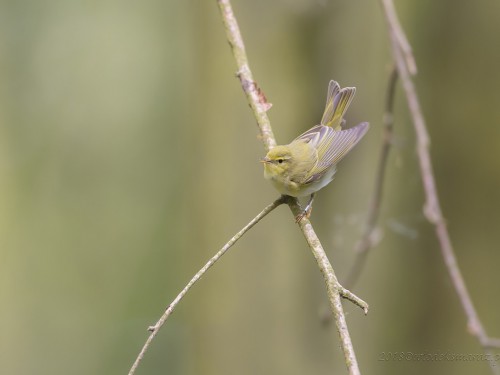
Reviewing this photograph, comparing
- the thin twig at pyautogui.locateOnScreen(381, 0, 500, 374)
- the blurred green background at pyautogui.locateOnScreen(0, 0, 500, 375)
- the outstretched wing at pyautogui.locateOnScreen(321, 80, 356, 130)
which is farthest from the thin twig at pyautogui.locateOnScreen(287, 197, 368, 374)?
the blurred green background at pyautogui.locateOnScreen(0, 0, 500, 375)

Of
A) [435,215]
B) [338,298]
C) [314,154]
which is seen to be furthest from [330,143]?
[338,298]

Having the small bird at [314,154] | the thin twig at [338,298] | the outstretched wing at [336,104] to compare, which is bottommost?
the thin twig at [338,298]

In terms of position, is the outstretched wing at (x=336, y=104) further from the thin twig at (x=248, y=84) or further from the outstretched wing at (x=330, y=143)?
the thin twig at (x=248, y=84)

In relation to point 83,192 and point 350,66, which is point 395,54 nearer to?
point 350,66

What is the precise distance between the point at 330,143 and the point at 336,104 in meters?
0.16

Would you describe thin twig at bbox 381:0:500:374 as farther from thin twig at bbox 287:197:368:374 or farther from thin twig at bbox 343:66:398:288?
thin twig at bbox 287:197:368:374

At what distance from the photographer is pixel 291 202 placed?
131 centimetres

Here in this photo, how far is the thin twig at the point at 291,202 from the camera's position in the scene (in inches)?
34.7

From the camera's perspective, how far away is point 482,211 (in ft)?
8.02

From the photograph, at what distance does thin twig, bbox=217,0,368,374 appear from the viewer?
0.88m

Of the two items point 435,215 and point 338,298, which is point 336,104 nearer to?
point 435,215

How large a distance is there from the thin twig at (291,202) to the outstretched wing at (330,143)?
26 centimetres

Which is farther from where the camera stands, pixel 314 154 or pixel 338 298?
pixel 314 154

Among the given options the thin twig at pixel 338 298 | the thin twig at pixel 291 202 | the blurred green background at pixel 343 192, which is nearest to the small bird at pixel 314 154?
the thin twig at pixel 291 202
